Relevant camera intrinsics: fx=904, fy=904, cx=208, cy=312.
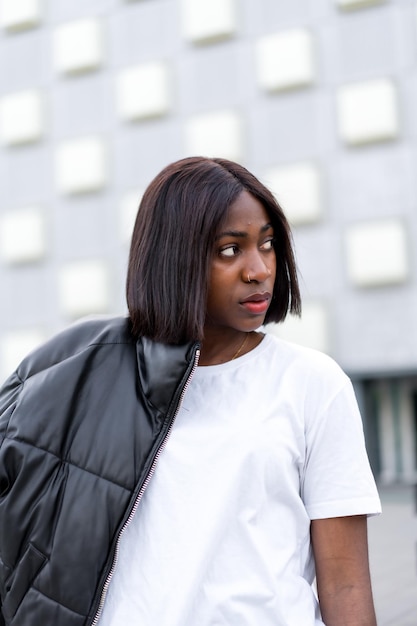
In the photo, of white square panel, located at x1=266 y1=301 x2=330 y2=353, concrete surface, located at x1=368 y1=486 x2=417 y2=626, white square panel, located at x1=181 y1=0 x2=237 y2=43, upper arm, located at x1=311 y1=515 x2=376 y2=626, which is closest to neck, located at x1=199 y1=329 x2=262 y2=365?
upper arm, located at x1=311 y1=515 x2=376 y2=626

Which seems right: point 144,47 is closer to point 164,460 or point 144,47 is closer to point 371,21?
point 371,21

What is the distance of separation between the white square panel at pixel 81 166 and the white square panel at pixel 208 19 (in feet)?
7.70

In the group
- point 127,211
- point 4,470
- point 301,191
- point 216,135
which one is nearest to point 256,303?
point 4,470

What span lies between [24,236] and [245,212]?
1432cm

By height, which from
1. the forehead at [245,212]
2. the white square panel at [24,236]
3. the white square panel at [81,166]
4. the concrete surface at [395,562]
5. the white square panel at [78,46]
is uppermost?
the white square panel at [78,46]

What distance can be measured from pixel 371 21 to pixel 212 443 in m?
13.1

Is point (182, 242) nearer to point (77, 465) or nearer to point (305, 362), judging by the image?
point (305, 362)

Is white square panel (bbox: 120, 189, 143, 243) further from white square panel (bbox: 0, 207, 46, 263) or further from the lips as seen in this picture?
the lips

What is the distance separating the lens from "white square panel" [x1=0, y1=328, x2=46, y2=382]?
50.6 feet

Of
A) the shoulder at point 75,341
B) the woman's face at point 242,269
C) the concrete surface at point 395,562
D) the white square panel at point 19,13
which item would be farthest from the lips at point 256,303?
the white square panel at point 19,13

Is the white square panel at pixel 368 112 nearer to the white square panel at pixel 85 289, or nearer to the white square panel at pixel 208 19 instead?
the white square panel at pixel 208 19

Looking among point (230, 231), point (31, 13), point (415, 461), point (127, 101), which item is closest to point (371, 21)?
point (127, 101)

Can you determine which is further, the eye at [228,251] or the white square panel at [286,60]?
the white square panel at [286,60]

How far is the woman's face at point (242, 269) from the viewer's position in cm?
156
